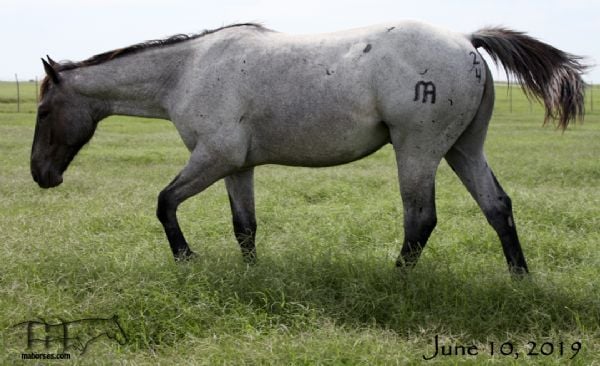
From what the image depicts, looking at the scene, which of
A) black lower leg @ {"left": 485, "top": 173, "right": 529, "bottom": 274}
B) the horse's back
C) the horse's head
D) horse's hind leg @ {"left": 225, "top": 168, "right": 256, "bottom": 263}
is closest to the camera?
the horse's back

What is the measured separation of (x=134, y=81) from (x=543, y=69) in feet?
11.2

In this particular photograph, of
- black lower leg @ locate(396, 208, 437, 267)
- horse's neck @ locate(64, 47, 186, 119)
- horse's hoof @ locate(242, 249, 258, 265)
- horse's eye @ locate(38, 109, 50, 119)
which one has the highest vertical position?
horse's neck @ locate(64, 47, 186, 119)

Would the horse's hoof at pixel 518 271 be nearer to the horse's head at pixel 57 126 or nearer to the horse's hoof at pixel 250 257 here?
the horse's hoof at pixel 250 257

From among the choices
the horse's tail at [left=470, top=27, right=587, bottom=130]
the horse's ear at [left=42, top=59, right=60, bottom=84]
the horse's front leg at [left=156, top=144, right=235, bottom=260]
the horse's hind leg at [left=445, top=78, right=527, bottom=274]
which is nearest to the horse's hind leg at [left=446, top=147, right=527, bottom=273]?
the horse's hind leg at [left=445, top=78, right=527, bottom=274]

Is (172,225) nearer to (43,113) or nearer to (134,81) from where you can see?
(134,81)

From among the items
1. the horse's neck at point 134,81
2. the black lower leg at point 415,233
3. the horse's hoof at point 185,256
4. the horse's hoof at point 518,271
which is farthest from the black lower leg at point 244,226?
the horse's hoof at point 518,271

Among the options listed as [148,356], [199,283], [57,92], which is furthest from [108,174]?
[148,356]

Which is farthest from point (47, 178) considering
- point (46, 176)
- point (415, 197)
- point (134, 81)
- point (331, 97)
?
point (415, 197)

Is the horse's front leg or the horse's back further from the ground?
the horse's back

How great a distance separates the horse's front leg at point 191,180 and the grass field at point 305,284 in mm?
326

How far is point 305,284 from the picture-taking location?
4754 mm

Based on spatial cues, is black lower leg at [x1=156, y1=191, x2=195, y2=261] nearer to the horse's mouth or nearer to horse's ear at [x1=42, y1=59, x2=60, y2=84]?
the horse's mouth

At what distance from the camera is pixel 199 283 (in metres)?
4.66

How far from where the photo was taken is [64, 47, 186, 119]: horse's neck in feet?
18.0
